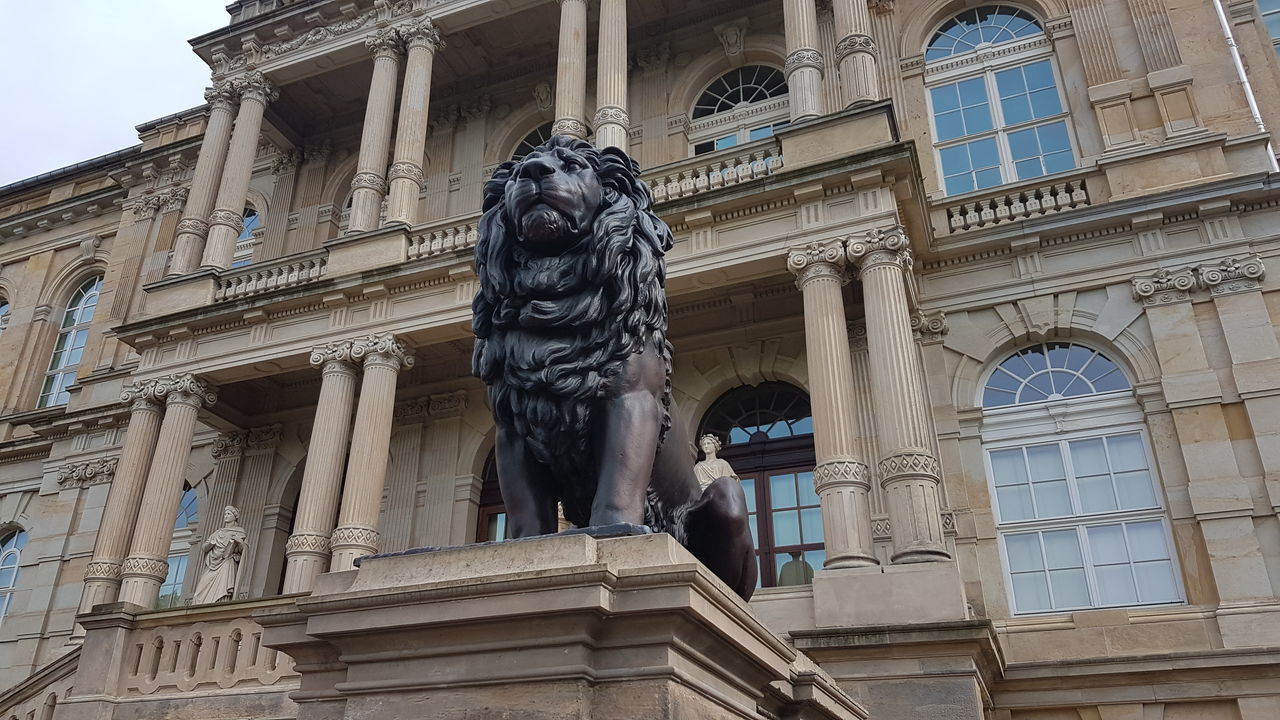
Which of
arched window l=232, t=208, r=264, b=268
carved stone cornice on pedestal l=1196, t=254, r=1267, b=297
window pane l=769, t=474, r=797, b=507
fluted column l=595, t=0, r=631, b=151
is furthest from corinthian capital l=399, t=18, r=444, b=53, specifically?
carved stone cornice on pedestal l=1196, t=254, r=1267, b=297

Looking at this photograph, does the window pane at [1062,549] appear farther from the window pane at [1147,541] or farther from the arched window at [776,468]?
the arched window at [776,468]

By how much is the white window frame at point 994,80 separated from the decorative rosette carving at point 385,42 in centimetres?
921

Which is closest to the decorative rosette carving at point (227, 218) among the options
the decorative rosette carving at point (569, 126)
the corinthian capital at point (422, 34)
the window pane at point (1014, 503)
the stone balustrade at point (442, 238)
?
the stone balustrade at point (442, 238)

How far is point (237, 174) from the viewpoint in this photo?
16578 millimetres

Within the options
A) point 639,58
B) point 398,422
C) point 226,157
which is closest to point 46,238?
point 226,157

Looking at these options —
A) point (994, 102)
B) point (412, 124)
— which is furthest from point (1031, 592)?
point (412, 124)

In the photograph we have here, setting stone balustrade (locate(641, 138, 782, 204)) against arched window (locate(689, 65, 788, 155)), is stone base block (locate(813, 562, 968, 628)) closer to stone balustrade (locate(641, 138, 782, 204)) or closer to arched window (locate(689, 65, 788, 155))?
stone balustrade (locate(641, 138, 782, 204))

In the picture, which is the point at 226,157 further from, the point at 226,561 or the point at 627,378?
the point at 627,378

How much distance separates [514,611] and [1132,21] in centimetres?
1501

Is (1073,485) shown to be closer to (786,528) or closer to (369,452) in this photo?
(786,528)

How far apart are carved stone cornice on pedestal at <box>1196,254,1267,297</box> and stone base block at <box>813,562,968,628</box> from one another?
18.7 feet

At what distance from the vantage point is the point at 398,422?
16.3 metres

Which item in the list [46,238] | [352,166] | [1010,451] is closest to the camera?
[1010,451]

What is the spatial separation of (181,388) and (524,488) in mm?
13339
